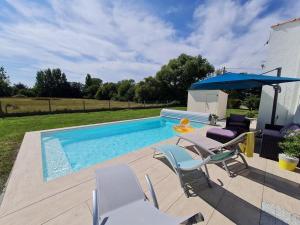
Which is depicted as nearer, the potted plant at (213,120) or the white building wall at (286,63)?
the white building wall at (286,63)

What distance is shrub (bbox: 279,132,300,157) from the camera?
3.28 m

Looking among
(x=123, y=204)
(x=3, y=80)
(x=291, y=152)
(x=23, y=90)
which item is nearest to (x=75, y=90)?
(x=23, y=90)

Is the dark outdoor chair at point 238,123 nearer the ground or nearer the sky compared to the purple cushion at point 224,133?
nearer the sky

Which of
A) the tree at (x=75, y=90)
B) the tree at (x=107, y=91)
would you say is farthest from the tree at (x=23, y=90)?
the tree at (x=107, y=91)

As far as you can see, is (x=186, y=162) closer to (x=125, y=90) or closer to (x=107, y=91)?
(x=125, y=90)

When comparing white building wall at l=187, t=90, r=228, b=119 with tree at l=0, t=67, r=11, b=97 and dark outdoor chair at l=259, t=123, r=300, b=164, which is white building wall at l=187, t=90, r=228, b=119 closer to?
dark outdoor chair at l=259, t=123, r=300, b=164

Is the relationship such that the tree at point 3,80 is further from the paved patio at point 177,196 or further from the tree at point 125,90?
the tree at point 125,90

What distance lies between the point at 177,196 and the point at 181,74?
75.2 feet

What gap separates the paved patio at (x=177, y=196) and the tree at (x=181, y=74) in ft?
69.3

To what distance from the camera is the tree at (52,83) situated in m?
36.5

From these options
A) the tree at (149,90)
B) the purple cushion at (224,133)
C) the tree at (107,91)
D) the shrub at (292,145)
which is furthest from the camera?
the tree at (107,91)

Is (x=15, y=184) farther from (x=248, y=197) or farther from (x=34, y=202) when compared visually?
(x=248, y=197)

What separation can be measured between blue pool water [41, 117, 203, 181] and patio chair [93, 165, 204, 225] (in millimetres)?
2266

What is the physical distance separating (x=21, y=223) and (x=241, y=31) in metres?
9.85
